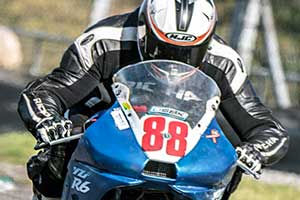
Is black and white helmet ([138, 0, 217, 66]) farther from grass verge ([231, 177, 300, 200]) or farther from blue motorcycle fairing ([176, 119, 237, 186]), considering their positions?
grass verge ([231, 177, 300, 200])

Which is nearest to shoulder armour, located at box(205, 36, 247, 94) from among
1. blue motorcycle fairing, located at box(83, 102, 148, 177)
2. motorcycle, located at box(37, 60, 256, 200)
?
motorcycle, located at box(37, 60, 256, 200)

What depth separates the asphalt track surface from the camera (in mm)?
13359

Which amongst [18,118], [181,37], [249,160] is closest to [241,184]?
[18,118]

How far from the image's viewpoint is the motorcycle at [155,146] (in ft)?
15.5

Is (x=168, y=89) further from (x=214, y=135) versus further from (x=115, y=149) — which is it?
(x=115, y=149)

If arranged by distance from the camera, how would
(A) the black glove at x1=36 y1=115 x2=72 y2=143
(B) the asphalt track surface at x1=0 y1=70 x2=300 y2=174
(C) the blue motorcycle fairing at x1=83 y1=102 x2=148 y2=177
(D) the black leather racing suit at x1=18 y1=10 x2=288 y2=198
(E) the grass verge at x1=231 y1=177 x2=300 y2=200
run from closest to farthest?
(C) the blue motorcycle fairing at x1=83 y1=102 x2=148 y2=177 → (A) the black glove at x1=36 y1=115 x2=72 y2=143 → (D) the black leather racing suit at x1=18 y1=10 x2=288 y2=198 → (E) the grass verge at x1=231 y1=177 x2=300 y2=200 → (B) the asphalt track surface at x1=0 y1=70 x2=300 y2=174

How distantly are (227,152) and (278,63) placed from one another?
36.2 ft

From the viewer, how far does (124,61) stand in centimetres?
631

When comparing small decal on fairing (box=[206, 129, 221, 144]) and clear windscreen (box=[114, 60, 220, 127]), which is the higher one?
clear windscreen (box=[114, 60, 220, 127])

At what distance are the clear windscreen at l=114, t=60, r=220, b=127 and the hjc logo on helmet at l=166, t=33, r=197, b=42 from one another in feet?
1.02

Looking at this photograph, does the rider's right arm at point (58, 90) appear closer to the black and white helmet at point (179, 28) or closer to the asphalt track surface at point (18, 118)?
the black and white helmet at point (179, 28)

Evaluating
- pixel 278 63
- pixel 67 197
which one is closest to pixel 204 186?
pixel 67 197

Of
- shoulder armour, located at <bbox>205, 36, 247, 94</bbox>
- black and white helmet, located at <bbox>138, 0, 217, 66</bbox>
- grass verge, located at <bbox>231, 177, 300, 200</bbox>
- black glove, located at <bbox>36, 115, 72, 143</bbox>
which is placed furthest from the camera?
grass verge, located at <bbox>231, 177, 300, 200</bbox>

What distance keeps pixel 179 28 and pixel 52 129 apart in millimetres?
869
